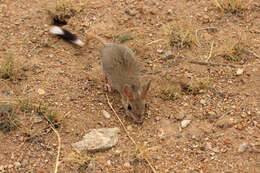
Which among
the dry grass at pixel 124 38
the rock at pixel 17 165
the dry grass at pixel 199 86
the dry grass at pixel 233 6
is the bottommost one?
the rock at pixel 17 165

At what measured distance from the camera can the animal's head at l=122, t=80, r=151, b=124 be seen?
4.68 meters

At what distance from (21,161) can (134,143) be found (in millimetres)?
1434

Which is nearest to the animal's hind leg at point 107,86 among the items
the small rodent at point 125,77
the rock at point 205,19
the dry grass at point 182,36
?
the small rodent at point 125,77

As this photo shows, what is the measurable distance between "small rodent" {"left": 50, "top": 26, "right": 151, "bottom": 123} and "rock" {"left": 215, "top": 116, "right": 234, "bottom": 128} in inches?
41.2

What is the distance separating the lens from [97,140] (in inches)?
170

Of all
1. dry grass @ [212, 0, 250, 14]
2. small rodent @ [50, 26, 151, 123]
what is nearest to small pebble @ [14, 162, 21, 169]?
small rodent @ [50, 26, 151, 123]

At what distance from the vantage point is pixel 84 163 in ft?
13.3

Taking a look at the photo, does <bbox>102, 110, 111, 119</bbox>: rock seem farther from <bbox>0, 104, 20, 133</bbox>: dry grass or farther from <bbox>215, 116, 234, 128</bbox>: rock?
<bbox>215, 116, 234, 128</bbox>: rock

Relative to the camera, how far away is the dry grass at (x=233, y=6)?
618 centimetres

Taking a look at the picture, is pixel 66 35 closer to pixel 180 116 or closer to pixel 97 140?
pixel 97 140

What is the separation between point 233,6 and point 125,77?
8.55ft

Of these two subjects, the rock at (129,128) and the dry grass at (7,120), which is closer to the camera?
the dry grass at (7,120)

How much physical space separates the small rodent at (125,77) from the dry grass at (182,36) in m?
0.83

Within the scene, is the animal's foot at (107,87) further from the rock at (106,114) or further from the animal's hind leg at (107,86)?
the rock at (106,114)
